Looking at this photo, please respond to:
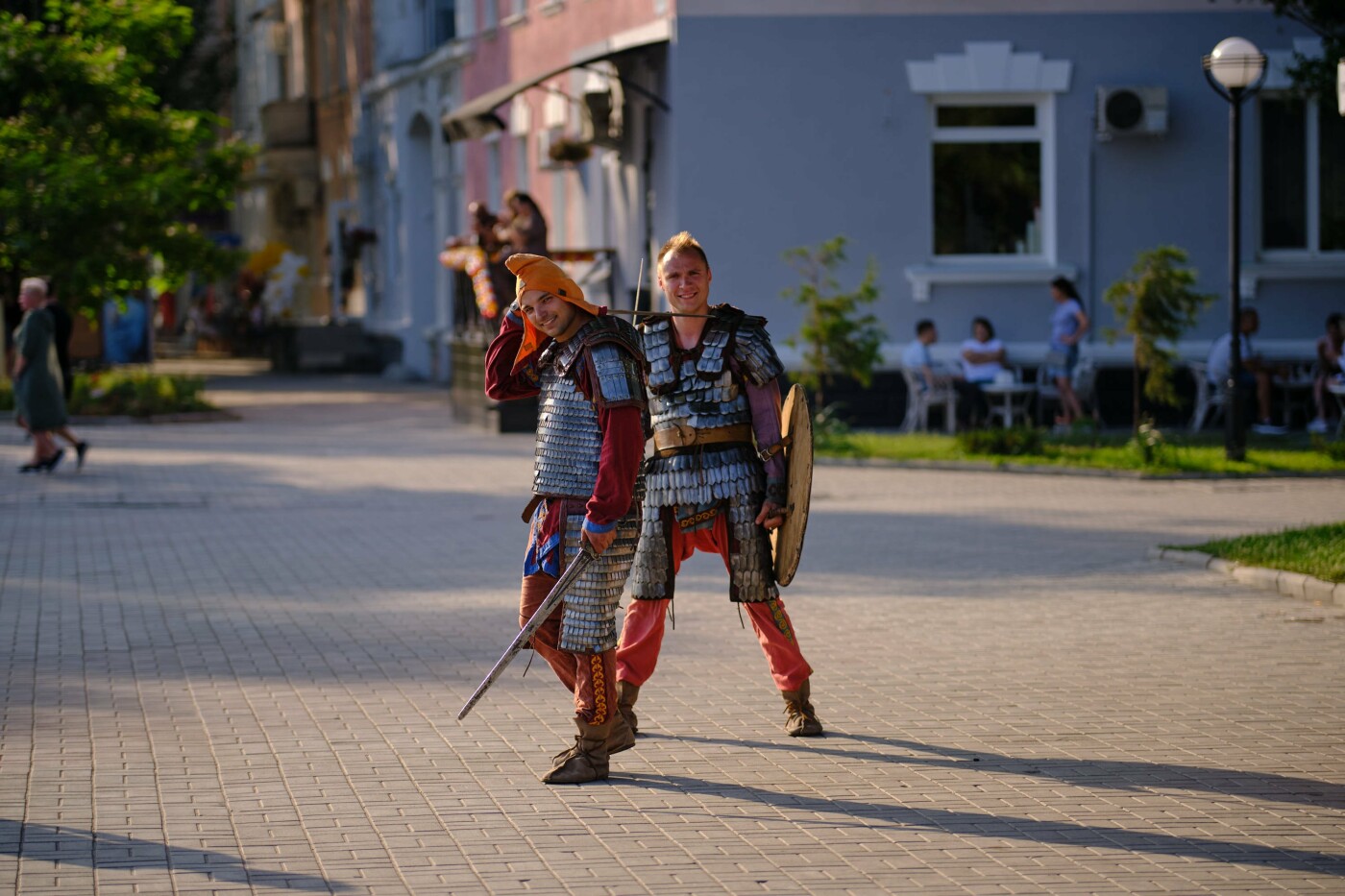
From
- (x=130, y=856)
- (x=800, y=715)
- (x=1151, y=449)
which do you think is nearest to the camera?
(x=130, y=856)

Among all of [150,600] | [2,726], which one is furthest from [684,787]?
[150,600]

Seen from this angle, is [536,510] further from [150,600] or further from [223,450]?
[223,450]

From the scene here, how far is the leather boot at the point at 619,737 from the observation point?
6.70m

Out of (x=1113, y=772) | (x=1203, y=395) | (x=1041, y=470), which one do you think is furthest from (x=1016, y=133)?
(x=1113, y=772)

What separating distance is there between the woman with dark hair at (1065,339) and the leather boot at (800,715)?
14.1m

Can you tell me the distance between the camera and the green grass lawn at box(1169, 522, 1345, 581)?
10.8 metres

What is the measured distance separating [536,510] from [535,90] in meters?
22.2

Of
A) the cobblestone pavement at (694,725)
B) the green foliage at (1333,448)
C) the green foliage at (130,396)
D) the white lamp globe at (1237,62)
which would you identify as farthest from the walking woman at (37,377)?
the green foliage at (1333,448)

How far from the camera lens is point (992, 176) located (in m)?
22.1

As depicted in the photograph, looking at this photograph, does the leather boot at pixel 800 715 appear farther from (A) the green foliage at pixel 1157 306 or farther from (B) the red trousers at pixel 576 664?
(A) the green foliage at pixel 1157 306

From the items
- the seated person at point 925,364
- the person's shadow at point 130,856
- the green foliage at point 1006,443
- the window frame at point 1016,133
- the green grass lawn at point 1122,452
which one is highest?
the window frame at point 1016,133

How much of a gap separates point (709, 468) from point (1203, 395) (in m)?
15.0

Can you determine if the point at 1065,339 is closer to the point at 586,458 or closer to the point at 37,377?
the point at 37,377

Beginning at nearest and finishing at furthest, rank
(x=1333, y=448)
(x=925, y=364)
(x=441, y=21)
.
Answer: (x=1333, y=448), (x=925, y=364), (x=441, y=21)
